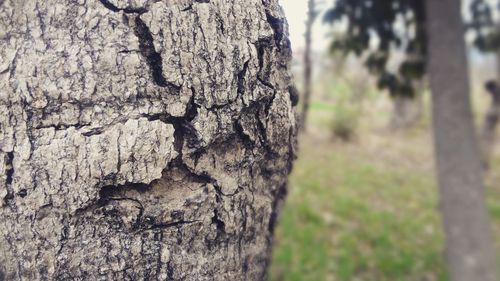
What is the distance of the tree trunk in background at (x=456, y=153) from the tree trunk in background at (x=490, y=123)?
3.54m

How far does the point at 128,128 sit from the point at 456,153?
3036 millimetres

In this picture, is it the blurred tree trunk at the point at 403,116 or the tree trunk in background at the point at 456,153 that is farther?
the blurred tree trunk at the point at 403,116

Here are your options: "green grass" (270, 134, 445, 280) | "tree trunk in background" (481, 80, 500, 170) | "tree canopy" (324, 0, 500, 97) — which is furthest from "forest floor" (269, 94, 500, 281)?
"tree canopy" (324, 0, 500, 97)

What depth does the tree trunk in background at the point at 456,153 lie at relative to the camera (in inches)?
122

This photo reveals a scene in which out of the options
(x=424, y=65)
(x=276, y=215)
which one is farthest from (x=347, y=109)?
(x=276, y=215)

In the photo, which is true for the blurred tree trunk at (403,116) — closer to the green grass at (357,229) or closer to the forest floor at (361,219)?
the forest floor at (361,219)

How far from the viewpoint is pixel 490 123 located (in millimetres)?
6828

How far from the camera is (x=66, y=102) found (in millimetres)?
733

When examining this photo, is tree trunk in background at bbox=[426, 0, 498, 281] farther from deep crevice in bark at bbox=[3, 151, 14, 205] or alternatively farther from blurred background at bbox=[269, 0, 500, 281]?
deep crevice in bark at bbox=[3, 151, 14, 205]

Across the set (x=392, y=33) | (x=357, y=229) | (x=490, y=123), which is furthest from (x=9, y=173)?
(x=490, y=123)

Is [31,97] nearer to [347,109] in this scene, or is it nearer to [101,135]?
[101,135]

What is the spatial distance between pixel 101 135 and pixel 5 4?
27cm

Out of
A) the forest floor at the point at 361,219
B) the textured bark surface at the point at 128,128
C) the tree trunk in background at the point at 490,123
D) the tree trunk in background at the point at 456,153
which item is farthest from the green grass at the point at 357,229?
the textured bark surface at the point at 128,128

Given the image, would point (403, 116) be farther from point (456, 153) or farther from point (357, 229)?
point (456, 153)
